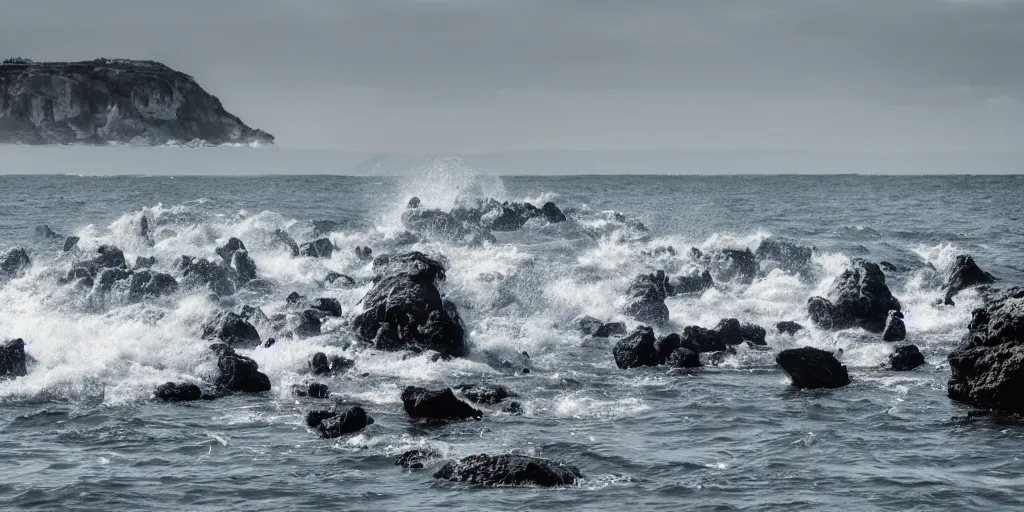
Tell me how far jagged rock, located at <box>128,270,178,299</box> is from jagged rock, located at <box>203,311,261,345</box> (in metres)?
7.13

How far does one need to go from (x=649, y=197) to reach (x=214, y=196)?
45.4 metres

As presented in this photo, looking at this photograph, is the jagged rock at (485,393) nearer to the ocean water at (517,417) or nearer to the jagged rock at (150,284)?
the ocean water at (517,417)

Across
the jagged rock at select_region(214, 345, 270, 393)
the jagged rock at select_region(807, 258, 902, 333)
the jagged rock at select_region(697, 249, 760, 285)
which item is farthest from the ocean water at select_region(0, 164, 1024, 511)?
the jagged rock at select_region(697, 249, 760, 285)

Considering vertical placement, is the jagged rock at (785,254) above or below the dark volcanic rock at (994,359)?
above

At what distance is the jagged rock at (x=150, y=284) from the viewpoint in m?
35.0

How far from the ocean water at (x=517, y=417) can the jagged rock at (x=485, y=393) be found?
1.87 feet

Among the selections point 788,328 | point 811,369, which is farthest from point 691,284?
point 811,369

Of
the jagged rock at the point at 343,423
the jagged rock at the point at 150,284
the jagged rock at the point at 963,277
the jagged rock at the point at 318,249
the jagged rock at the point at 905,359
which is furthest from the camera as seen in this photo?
the jagged rock at the point at 318,249

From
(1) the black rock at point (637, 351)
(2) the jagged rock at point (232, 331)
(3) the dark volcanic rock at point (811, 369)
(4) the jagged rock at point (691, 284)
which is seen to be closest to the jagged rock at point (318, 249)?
(4) the jagged rock at point (691, 284)

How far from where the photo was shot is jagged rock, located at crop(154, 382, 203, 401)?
2255 centimetres

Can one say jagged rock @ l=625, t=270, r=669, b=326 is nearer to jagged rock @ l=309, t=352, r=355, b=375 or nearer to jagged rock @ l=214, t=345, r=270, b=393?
jagged rock @ l=309, t=352, r=355, b=375

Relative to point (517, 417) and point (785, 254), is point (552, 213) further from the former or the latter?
point (517, 417)

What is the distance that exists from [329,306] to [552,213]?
107 feet

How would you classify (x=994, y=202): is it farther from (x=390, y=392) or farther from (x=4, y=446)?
(x=4, y=446)
